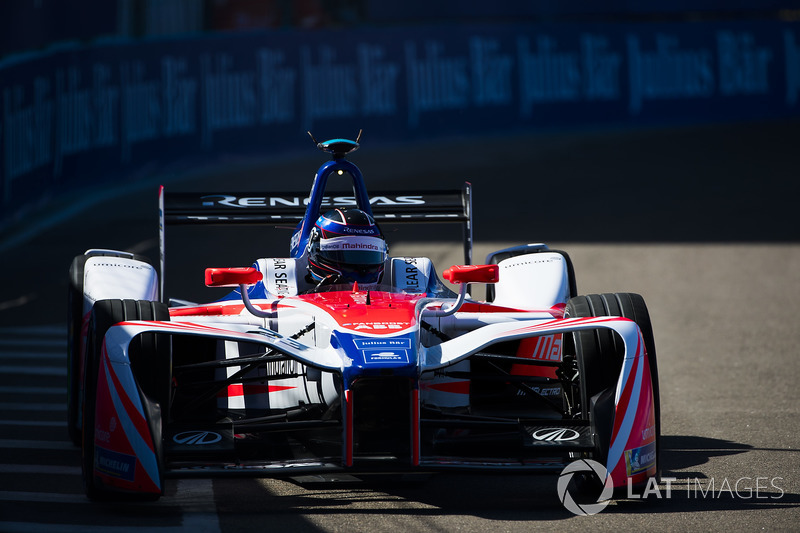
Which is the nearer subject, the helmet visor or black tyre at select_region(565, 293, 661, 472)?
black tyre at select_region(565, 293, 661, 472)

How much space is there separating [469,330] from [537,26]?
1852 cm

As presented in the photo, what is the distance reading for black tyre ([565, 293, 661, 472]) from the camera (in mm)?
6242

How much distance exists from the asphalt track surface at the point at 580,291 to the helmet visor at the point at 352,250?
154cm

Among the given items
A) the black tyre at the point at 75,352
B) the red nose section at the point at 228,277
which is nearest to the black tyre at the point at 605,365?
the red nose section at the point at 228,277

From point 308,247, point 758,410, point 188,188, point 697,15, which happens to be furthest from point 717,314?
point 697,15

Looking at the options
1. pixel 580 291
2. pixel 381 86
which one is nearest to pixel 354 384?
pixel 580 291

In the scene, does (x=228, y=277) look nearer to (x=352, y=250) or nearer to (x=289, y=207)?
(x=352, y=250)

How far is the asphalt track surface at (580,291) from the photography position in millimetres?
6230

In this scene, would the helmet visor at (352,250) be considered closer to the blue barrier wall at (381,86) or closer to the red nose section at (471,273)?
the red nose section at (471,273)

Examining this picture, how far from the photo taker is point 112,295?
25.9 ft

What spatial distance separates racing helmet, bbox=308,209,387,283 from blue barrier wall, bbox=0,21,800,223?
343 inches

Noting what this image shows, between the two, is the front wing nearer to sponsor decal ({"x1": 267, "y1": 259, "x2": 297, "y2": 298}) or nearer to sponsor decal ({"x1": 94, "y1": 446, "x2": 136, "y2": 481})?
sponsor decal ({"x1": 94, "y1": 446, "x2": 136, "y2": 481})

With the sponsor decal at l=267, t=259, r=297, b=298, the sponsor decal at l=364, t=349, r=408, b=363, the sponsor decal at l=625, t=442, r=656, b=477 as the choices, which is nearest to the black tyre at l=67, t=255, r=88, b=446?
the sponsor decal at l=267, t=259, r=297, b=298

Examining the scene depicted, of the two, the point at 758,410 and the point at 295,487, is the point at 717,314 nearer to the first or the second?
the point at 758,410
